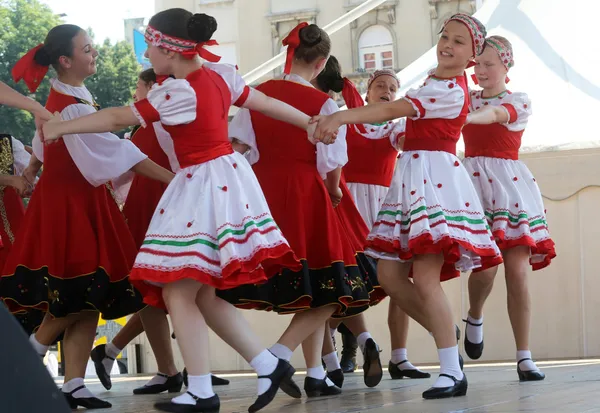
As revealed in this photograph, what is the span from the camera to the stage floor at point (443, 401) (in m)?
3.60

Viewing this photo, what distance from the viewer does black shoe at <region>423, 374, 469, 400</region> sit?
4.04 metres

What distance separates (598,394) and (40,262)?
7.34ft

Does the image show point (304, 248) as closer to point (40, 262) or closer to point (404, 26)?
point (40, 262)

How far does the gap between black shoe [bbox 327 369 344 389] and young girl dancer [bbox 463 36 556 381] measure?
0.71m

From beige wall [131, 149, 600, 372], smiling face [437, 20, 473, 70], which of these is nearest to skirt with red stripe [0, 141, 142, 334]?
smiling face [437, 20, 473, 70]

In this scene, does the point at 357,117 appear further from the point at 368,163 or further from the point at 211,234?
the point at 368,163

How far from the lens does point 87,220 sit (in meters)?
4.36

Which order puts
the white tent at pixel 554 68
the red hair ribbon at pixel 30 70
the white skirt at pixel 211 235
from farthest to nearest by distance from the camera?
the white tent at pixel 554 68, the red hair ribbon at pixel 30 70, the white skirt at pixel 211 235

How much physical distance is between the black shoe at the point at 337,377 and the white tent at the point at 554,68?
118 inches

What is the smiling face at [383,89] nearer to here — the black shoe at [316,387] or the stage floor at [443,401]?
the stage floor at [443,401]

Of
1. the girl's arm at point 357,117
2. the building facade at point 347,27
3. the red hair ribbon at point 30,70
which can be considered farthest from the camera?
the building facade at point 347,27

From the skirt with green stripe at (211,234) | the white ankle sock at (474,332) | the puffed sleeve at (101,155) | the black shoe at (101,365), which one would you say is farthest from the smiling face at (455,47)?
the black shoe at (101,365)

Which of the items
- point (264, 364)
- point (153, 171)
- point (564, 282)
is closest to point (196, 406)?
point (264, 364)

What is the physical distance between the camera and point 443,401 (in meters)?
3.89
